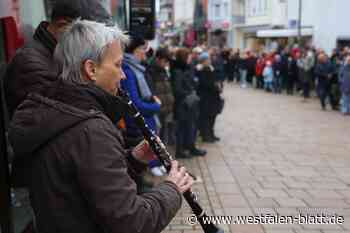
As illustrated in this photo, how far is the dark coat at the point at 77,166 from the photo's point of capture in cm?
161

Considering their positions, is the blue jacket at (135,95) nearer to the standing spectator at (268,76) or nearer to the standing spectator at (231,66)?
the standing spectator at (268,76)

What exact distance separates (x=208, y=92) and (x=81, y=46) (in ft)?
23.0

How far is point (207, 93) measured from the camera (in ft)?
28.6

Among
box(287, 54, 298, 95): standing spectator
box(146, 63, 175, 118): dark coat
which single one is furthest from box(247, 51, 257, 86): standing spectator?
box(146, 63, 175, 118): dark coat

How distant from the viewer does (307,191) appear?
229 inches

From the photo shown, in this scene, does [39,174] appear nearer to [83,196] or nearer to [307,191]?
[83,196]

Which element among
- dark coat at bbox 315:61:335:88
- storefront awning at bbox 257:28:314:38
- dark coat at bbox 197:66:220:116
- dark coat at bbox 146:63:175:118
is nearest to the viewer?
dark coat at bbox 146:63:175:118

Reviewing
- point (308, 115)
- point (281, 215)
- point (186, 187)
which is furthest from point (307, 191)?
point (308, 115)

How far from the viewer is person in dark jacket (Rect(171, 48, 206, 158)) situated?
7.32 metres

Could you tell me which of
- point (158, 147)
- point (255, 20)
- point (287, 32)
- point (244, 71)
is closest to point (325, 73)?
point (244, 71)

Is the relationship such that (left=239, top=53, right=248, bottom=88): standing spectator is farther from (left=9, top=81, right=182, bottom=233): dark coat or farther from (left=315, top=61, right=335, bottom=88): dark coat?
(left=9, top=81, right=182, bottom=233): dark coat

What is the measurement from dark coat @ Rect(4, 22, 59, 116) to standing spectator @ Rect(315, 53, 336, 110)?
12541mm

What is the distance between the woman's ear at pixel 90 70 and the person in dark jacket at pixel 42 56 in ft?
2.48

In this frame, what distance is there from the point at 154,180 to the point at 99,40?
179 inches
